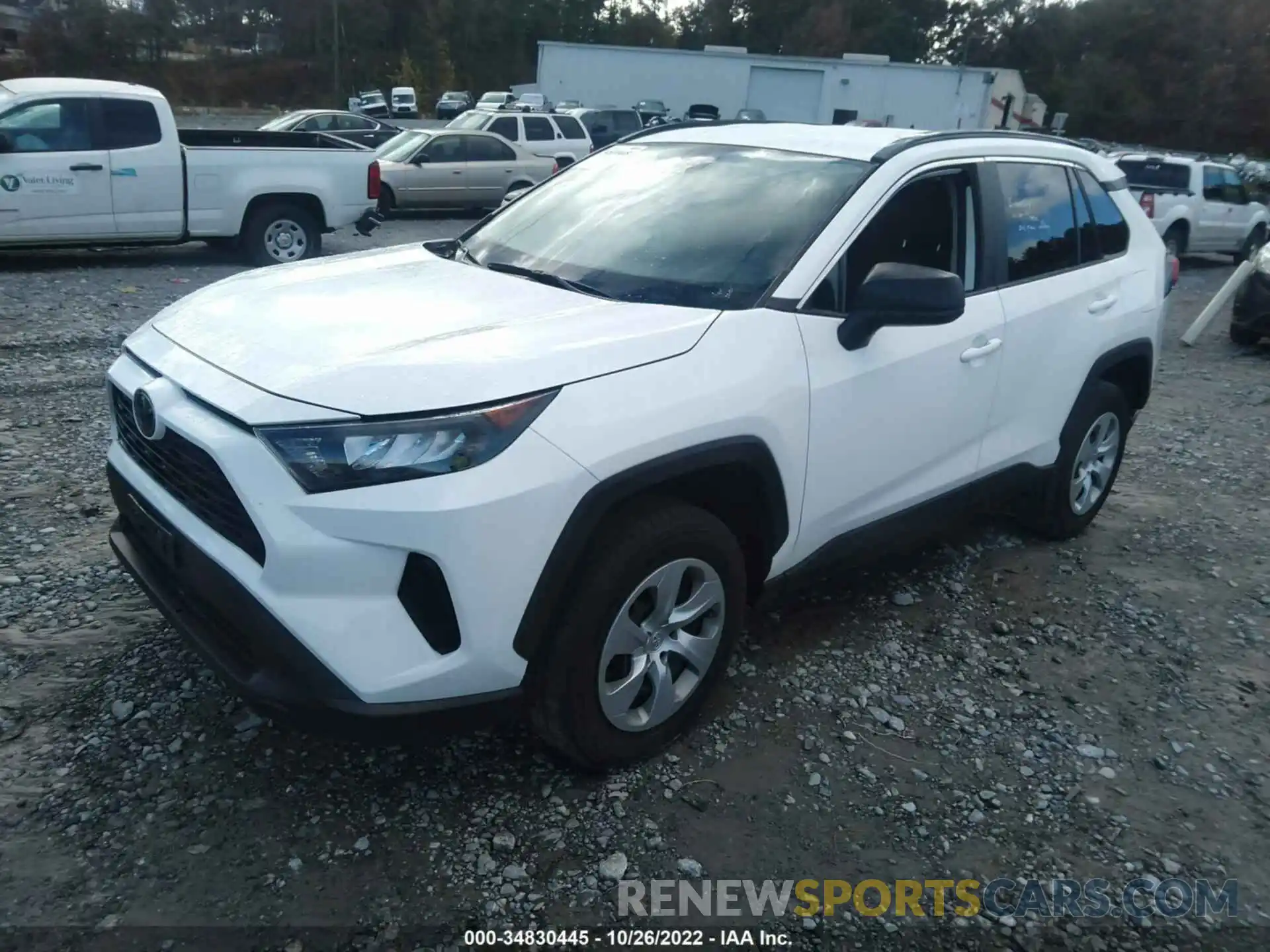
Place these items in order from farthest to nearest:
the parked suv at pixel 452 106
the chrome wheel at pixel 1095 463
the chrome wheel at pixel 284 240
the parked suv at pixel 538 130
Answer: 1. the parked suv at pixel 452 106
2. the parked suv at pixel 538 130
3. the chrome wheel at pixel 284 240
4. the chrome wheel at pixel 1095 463

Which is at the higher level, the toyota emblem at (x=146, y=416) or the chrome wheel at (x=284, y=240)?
the toyota emblem at (x=146, y=416)

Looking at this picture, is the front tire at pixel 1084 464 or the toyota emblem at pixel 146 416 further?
the front tire at pixel 1084 464

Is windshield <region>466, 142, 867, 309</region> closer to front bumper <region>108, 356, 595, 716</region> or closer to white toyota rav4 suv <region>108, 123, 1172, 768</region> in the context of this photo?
white toyota rav4 suv <region>108, 123, 1172, 768</region>

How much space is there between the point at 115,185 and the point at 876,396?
8.98m

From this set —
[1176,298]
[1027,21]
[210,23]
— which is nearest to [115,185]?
[1176,298]

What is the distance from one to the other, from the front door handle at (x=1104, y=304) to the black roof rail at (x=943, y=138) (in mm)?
708

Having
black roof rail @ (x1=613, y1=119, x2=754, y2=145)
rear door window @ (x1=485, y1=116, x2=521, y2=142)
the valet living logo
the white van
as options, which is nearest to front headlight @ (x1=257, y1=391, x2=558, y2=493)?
black roof rail @ (x1=613, y1=119, x2=754, y2=145)

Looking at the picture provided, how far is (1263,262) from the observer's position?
9.73m

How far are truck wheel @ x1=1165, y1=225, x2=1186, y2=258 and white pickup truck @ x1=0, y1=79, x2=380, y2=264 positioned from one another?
11853mm

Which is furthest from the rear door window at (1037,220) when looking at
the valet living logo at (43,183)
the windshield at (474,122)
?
the windshield at (474,122)

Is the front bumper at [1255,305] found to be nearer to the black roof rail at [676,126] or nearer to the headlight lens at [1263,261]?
the headlight lens at [1263,261]

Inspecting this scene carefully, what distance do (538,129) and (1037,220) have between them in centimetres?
1717

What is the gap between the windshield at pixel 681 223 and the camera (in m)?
3.08

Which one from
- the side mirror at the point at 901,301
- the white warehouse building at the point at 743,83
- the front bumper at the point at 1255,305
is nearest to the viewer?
the side mirror at the point at 901,301
